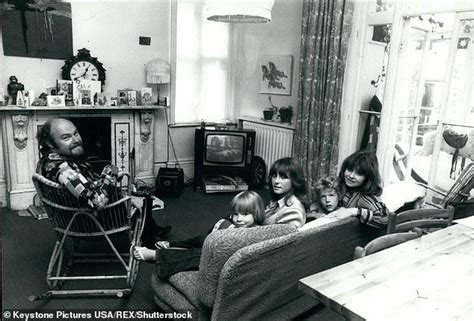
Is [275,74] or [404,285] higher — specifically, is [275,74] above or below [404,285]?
above

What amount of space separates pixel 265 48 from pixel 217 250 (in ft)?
12.1

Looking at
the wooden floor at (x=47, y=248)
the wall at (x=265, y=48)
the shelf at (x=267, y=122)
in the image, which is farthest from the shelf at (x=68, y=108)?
the wall at (x=265, y=48)

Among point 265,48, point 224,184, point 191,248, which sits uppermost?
point 265,48

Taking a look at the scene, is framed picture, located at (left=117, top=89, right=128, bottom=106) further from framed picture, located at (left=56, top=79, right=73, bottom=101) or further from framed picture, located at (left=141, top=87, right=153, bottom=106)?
framed picture, located at (left=56, top=79, right=73, bottom=101)

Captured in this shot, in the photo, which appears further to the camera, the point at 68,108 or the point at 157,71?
the point at 157,71

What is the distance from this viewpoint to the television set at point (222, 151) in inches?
175

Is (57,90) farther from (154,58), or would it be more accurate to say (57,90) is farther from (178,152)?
(178,152)

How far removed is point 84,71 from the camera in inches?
154

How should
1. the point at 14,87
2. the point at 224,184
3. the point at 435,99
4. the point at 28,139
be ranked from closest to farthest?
the point at 435,99 < the point at 14,87 < the point at 28,139 < the point at 224,184

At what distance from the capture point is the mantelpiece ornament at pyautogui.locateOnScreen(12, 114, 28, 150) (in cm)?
354

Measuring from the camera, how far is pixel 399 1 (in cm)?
328

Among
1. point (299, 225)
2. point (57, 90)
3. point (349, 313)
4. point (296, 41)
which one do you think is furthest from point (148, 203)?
point (296, 41)

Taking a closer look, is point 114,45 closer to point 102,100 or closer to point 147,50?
point 147,50

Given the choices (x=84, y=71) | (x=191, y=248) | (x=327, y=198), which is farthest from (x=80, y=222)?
(x=84, y=71)
